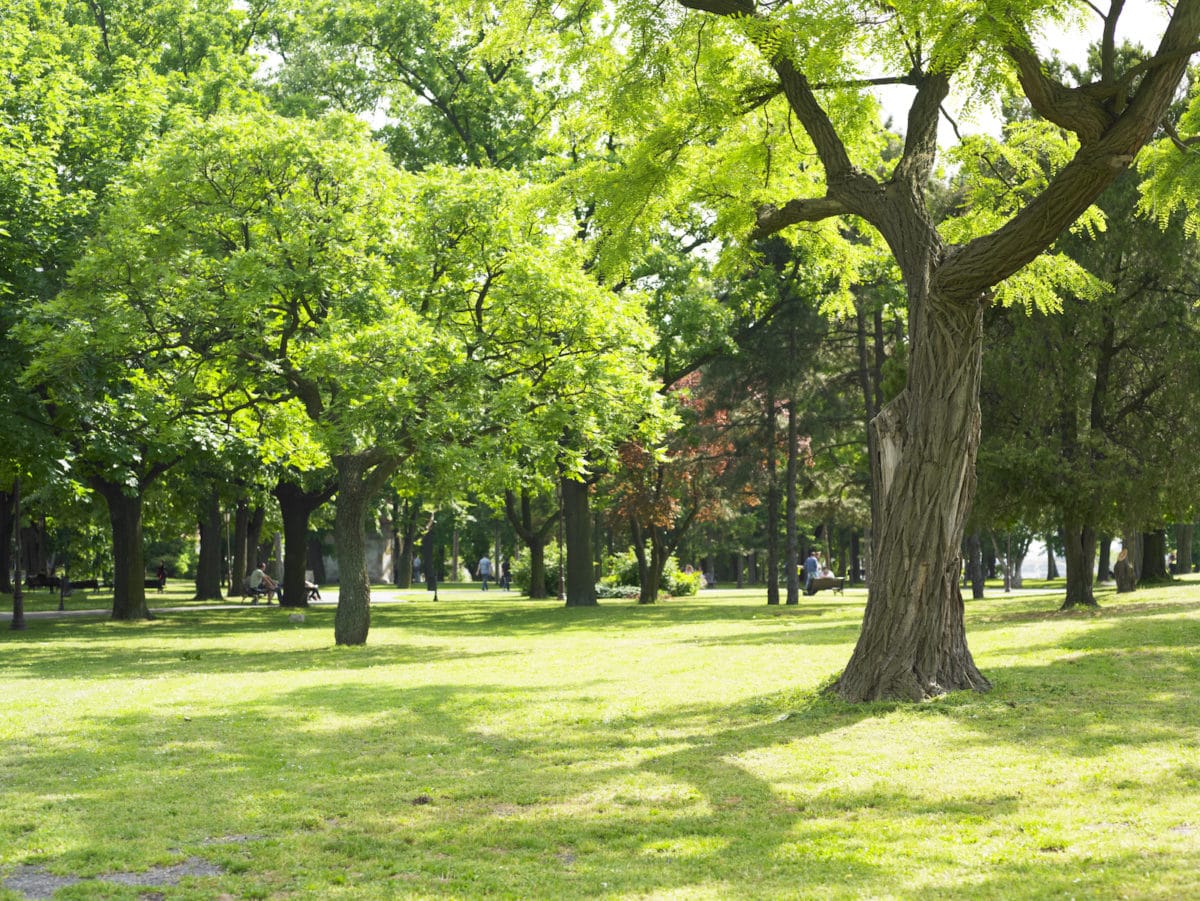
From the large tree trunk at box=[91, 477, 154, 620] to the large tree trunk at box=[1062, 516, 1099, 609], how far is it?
20.8m

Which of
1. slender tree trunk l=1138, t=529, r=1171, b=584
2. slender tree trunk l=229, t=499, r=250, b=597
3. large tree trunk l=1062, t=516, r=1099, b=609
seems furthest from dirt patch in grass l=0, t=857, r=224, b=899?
slender tree trunk l=229, t=499, r=250, b=597

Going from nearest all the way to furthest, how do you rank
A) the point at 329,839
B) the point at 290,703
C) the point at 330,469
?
1. the point at 329,839
2. the point at 290,703
3. the point at 330,469

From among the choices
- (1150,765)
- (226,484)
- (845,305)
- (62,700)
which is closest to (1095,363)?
(845,305)

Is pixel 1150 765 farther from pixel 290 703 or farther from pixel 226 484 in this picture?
pixel 226 484

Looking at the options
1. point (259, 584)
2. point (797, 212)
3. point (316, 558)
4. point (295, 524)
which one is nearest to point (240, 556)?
point (259, 584)

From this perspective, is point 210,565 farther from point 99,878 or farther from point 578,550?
point 99,878

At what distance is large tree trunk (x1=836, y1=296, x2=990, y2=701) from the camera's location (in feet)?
35.4

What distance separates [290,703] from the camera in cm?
1238

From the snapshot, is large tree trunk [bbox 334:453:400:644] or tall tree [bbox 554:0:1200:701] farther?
large tree trunk [bbox 334:453:400:644]

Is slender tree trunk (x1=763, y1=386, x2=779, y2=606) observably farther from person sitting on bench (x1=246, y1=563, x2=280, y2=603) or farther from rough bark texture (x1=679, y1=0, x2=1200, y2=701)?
rough bark texture (x1=679, y1=0, x2=1200, y2=701)

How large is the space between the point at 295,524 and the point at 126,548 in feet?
25.9

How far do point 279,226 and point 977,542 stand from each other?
79.9 feet

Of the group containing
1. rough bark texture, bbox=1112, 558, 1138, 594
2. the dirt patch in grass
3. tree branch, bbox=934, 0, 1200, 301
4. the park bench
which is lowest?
the park bench

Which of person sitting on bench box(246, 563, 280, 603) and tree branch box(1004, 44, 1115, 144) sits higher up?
tree branch box(1004, 44, 1115, 144)
